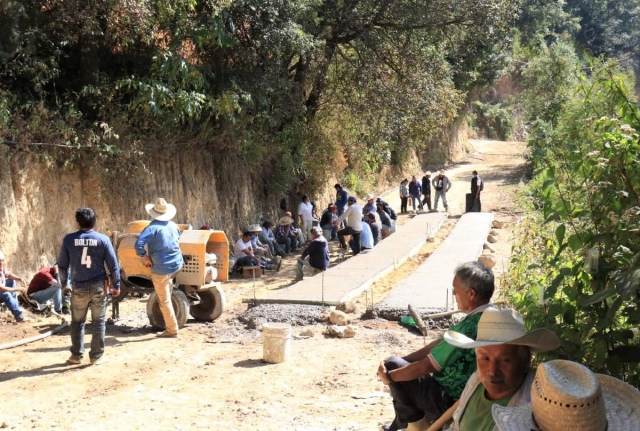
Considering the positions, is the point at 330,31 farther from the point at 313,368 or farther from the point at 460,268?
the point at 460,268

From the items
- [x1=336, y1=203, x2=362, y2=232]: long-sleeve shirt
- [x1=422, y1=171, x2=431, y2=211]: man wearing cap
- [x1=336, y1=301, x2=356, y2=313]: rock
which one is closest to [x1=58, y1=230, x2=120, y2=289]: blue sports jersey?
[x1=336, y1=301, x2=356, y2=313]: rock

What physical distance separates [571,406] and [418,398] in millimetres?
2369

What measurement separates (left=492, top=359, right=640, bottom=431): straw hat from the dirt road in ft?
11.9

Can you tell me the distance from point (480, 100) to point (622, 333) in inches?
2070

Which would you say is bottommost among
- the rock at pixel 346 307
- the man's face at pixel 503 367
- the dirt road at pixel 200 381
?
the dirt road at pixel 200 381

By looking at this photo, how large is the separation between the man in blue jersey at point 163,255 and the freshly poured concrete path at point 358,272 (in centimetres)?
178

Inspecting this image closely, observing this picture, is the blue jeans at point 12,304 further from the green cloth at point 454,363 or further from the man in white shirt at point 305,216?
the man in white shirt at point 305,216

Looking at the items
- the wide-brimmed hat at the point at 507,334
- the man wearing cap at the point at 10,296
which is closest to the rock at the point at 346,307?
the man wearing cap at the point at 10,296

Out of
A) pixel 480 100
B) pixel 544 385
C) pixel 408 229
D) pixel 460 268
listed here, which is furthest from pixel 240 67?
pixel 480 100

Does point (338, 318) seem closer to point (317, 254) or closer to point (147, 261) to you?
point (147, 261)

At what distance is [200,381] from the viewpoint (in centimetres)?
761

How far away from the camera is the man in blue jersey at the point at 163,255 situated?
910 centimetres

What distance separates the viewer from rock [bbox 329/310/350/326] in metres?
9.88

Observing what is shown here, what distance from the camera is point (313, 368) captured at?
799cm
